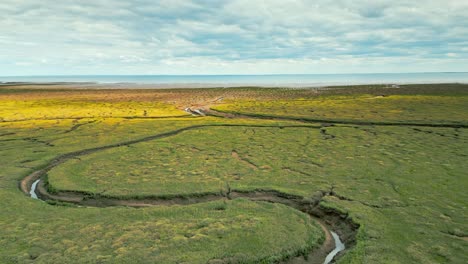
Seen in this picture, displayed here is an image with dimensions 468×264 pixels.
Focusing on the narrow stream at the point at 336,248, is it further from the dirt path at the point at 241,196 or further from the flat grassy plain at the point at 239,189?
the flat grassy plain at the point at 239,189

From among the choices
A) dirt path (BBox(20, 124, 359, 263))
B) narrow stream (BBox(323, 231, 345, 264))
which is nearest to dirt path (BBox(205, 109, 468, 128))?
dirt path (BBox(20, 124, 359, 263))

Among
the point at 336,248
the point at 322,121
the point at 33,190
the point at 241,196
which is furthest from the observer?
the point at 322,121

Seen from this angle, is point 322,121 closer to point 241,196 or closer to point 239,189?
point 239,189

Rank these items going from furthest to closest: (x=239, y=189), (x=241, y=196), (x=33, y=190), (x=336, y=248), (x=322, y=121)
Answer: (x=322, y=121) < (x=33, y=190) < (x=239, y=189) < (x=241, y=196) < (x=336, y=248)

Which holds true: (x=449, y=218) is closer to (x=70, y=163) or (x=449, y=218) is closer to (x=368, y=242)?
(x=368, y=242)

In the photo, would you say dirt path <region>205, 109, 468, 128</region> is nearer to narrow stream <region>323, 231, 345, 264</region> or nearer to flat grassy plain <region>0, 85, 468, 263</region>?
flat grassy plain <region>0, 85, 468, 263</region>

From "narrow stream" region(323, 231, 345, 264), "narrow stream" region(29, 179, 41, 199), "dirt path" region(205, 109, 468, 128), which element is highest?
"dirt path" region(205, 109, 468, 128)

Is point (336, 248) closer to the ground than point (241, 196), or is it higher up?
closer to the ground

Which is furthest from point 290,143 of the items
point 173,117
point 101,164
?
point 173,117

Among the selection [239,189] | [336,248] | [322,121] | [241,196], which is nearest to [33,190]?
[239,189]
